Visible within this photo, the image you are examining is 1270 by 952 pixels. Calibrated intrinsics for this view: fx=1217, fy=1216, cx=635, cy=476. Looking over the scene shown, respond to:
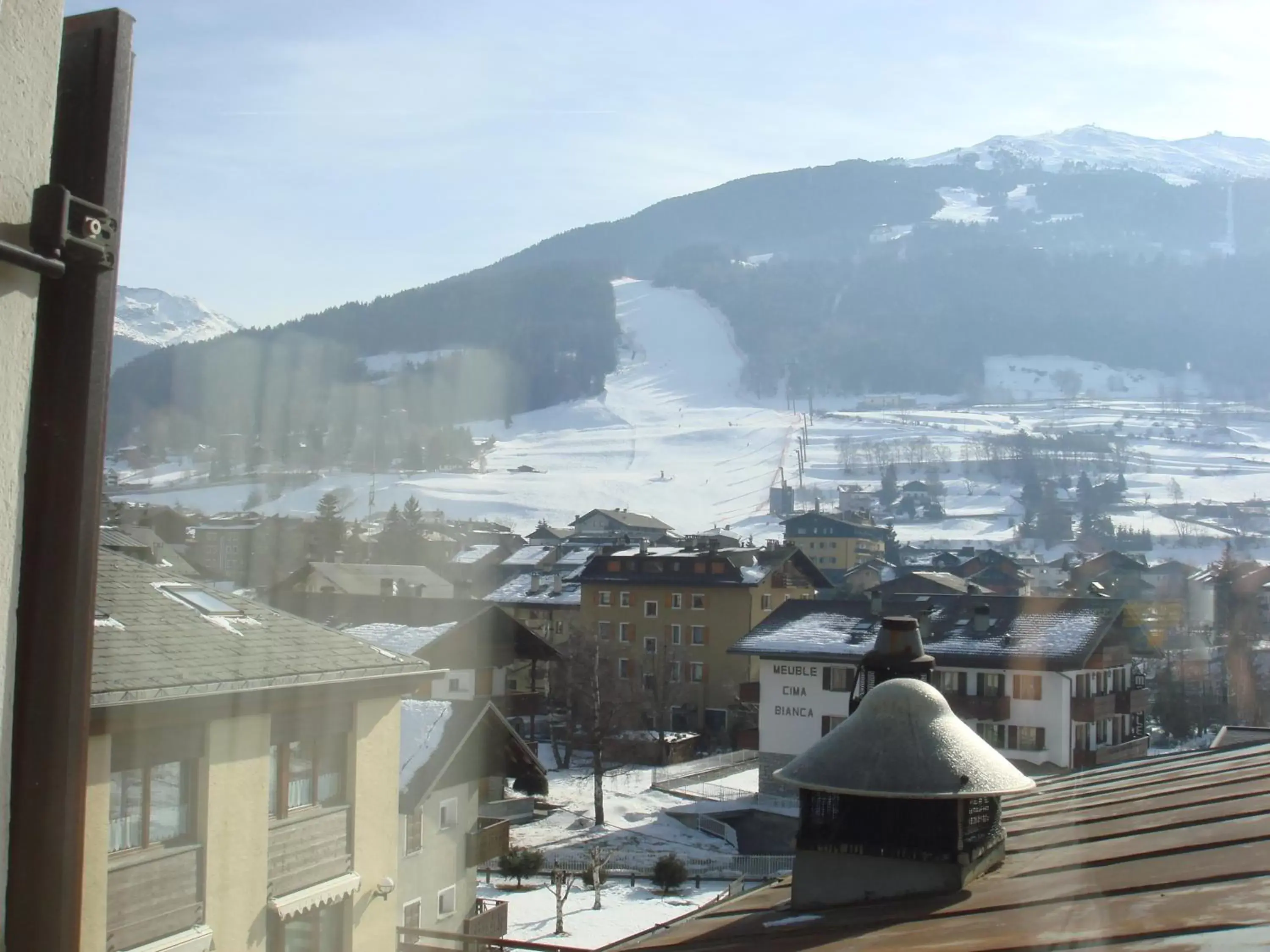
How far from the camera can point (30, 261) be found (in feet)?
6.08

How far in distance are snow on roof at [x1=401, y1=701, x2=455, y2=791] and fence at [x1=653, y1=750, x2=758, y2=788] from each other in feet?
67.5

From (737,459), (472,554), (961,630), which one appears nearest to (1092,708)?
(961,630)

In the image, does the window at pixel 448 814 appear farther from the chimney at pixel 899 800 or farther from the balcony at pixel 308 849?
the chimney at pixel 899 800

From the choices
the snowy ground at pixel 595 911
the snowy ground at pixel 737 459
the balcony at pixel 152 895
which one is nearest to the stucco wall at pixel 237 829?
the balcony at pixel 152 895

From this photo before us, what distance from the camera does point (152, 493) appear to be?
92.2m

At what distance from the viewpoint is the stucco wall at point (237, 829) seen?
755 cm

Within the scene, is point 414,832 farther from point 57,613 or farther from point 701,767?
point 701,767

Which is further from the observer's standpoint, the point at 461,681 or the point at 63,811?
the point at 461,681

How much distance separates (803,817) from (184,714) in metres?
3.89

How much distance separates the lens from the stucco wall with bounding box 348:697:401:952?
9.19 m

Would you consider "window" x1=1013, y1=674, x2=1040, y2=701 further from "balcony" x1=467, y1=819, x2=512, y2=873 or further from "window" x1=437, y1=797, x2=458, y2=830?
"window" x1=437, y1=797, x2=458, y2=830

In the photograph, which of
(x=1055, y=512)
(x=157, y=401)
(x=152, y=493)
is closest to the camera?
(x=152, y=493)

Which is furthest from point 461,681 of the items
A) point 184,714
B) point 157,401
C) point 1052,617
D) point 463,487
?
point 157,401

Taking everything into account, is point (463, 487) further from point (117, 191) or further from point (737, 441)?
point (117, 191)
